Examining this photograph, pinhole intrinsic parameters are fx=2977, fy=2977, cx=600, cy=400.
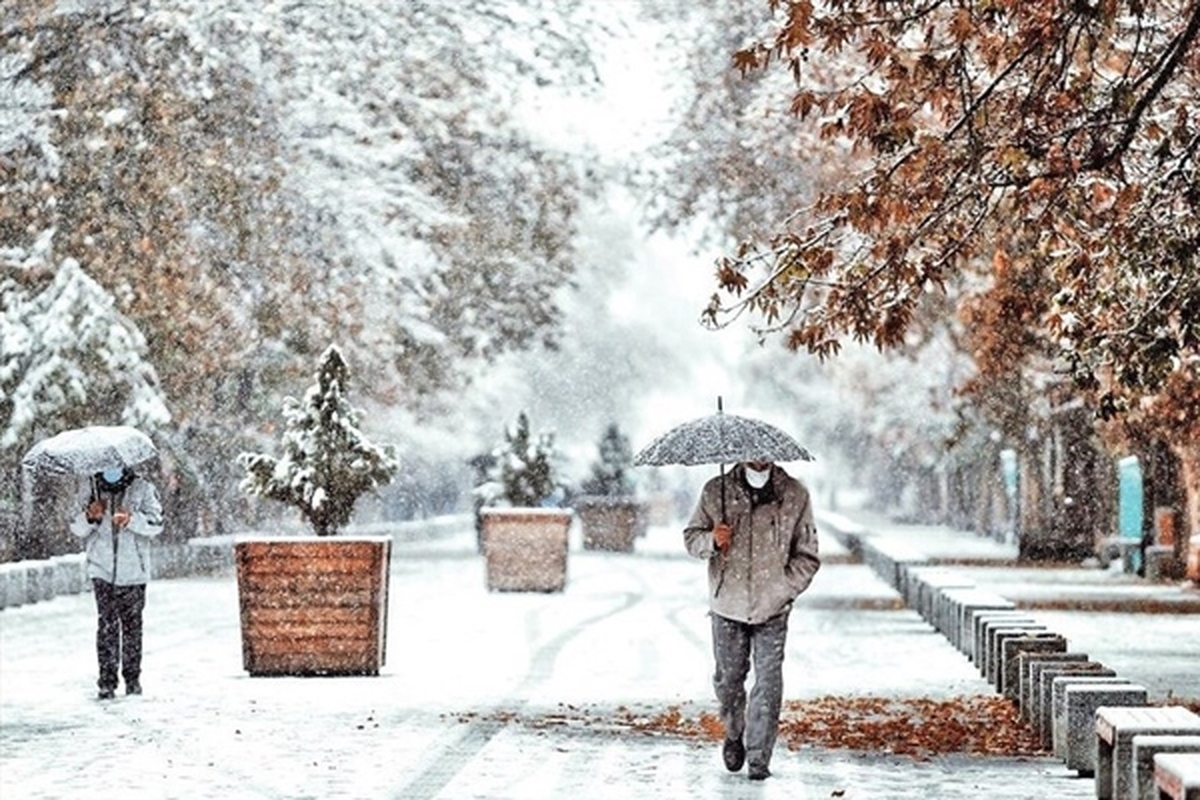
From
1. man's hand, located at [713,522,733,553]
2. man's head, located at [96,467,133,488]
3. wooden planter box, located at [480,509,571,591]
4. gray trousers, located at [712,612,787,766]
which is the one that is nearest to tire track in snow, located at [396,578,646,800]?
gray trousers, located at [712,612,787,766]

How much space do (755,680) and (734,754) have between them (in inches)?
16.8

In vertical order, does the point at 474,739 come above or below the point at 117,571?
below

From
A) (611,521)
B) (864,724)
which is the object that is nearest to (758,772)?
(864,724)

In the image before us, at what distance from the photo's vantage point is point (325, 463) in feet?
73.3

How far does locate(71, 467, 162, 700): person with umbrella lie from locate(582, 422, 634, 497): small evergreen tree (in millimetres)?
38914

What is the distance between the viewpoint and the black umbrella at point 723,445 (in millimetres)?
15066

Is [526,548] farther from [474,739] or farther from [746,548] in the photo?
[746,548]

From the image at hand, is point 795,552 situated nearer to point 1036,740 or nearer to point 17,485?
point 1036,740

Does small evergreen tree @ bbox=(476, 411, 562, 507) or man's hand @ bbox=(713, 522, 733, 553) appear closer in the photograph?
man's hand @ bbox=(713, 522, 733, 553)

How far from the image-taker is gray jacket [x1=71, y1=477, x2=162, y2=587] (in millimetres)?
19859

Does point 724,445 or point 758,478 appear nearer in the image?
point 724,445

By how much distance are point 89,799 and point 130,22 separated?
22.4 meters

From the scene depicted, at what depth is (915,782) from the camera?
14.9 metres

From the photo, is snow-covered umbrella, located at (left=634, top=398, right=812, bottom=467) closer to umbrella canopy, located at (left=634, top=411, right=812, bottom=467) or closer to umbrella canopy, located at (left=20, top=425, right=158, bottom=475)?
umbrella canopy, located at (left=634, top=411, right=812, bottom=467)
